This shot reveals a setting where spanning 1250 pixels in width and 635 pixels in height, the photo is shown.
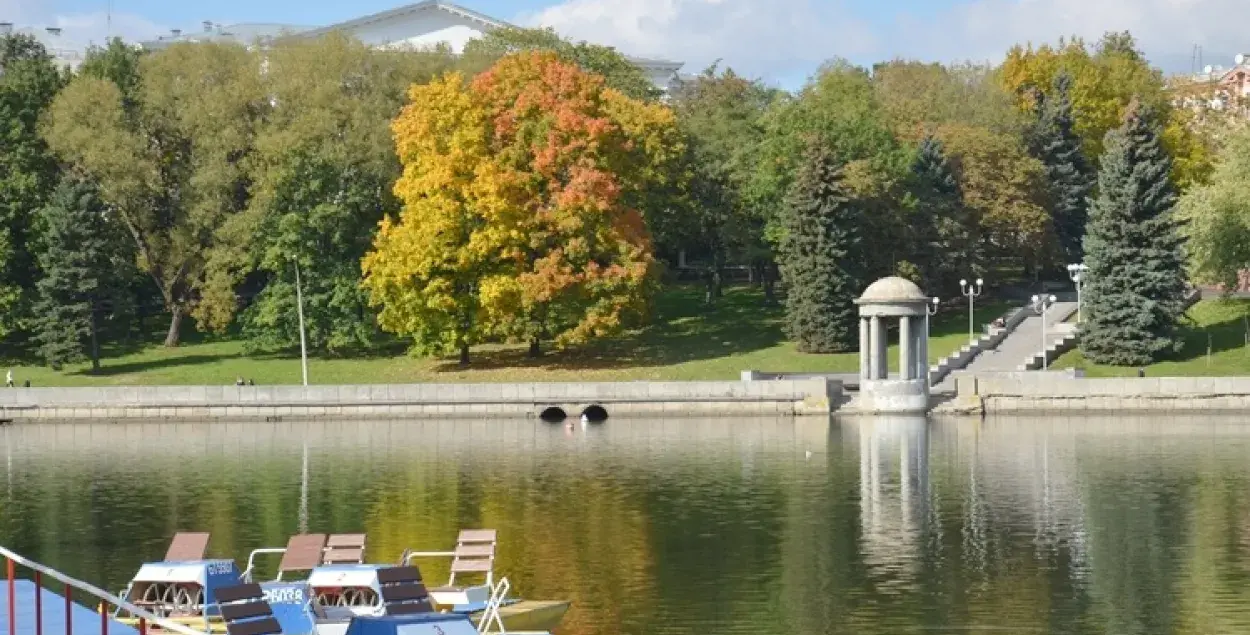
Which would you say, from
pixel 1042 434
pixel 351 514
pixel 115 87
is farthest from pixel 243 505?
pixel 115 87

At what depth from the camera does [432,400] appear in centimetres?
7275

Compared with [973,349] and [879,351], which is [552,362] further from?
[973,349]

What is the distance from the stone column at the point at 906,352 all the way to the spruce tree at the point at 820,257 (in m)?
9.45

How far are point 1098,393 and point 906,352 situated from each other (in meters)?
6.35

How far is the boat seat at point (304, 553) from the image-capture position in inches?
1235

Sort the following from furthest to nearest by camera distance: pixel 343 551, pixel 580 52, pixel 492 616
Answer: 1. pixel 580 52
2. pixel 343 551
3. pixel 492 616

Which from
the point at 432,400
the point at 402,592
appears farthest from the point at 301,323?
the point at 402,592

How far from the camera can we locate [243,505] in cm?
4831

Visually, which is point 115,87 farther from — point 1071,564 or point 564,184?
point 1071,564

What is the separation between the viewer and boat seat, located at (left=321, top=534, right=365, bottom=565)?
104ft

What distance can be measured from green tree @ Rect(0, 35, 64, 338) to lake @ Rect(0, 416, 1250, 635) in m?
15.8

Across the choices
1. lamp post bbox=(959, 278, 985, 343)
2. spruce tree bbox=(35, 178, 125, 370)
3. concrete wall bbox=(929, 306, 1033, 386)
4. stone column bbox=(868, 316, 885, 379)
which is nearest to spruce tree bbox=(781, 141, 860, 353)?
lamp post bbox=(959, 278, 985, 343)

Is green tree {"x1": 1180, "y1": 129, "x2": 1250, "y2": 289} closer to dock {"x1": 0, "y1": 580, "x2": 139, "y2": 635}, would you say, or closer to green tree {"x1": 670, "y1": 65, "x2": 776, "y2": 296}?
green tree {"x1": 670, "y1": 65, "x2": 776, "y2": 296}

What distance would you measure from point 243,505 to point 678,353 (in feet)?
120
